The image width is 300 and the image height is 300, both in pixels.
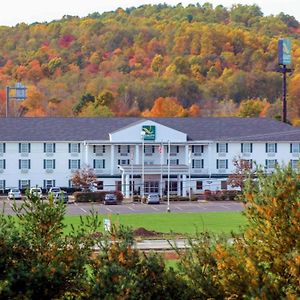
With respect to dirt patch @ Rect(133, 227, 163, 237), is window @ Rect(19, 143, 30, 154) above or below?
above

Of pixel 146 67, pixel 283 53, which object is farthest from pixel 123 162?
pixel 146 67

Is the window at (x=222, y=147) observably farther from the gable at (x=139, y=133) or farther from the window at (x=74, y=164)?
the window at (x=74, y=164)

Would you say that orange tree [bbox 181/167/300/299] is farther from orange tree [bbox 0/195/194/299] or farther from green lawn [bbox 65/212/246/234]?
green lawn [bbox 65/212/246/234]

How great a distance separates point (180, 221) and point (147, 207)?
9.23 metres

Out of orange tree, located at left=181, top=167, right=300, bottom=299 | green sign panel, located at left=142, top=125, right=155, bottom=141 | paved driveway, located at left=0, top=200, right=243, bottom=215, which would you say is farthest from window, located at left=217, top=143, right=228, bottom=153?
orange tree, located at left=181, top=167, right=300, bottom=299

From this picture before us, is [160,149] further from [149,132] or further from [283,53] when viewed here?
[283,53]

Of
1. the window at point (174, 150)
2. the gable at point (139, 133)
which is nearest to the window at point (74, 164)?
the gable at point (139, 133)

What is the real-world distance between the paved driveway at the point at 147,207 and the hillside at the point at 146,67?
127 ft

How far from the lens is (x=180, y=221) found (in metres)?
46.8

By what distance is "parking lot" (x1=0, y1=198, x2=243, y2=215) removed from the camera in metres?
52.3

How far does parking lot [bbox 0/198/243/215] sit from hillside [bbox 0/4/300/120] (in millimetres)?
38569

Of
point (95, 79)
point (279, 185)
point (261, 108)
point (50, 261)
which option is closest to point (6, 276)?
point (50, 261)

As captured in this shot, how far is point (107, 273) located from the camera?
Result: 56.0 ft

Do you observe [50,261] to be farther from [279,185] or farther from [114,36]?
[114,36]
